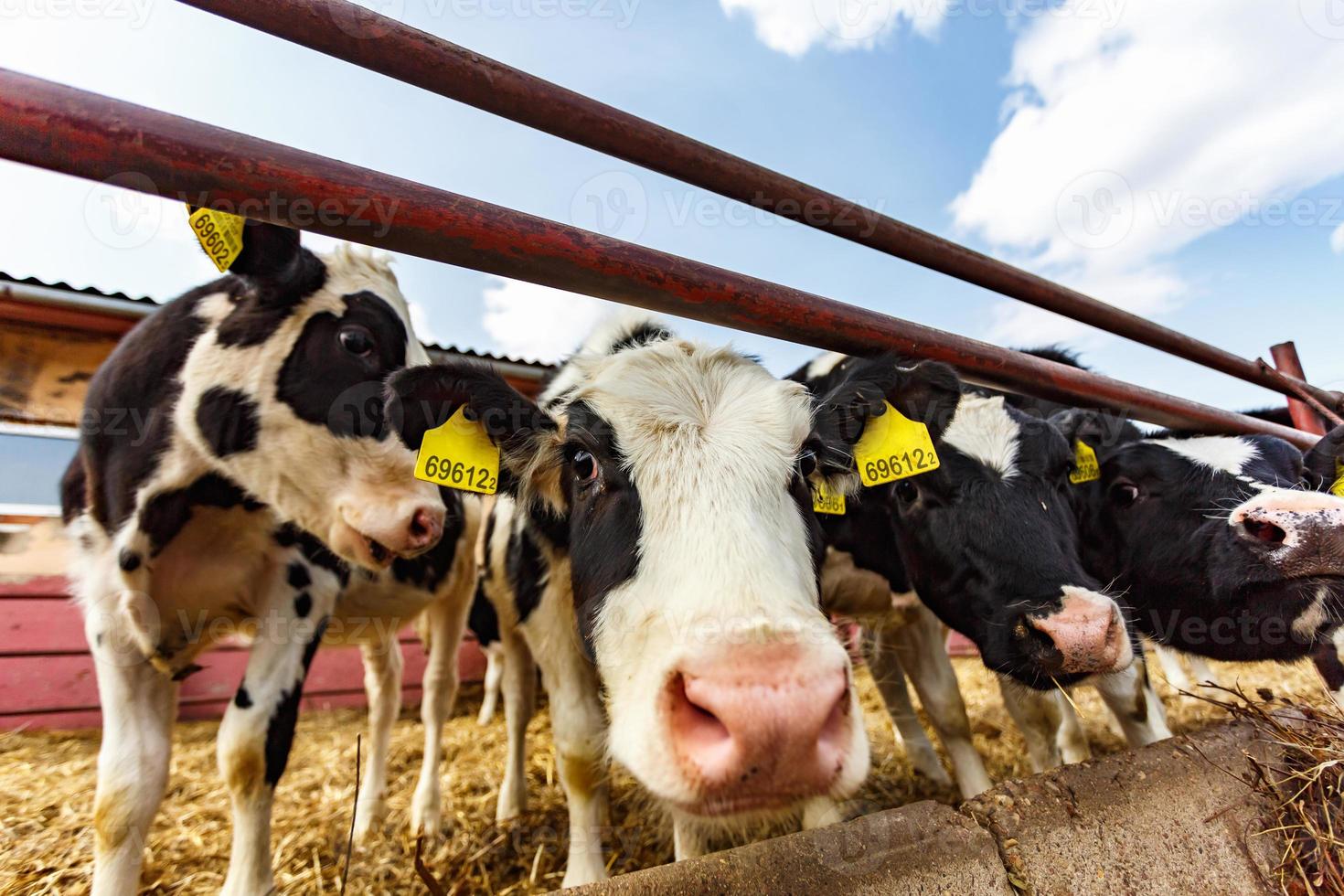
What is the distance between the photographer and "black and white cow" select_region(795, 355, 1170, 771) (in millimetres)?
2207

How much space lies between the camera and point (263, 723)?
2445 millimetres

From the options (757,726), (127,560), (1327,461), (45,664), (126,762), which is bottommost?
(45,664)

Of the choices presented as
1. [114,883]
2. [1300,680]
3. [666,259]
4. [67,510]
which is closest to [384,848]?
[114,883]

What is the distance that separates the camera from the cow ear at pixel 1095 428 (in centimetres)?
336

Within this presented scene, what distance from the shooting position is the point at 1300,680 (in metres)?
6.10

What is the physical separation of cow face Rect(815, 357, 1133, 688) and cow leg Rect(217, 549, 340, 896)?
222 cm

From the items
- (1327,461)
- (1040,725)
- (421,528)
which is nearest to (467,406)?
(421,528)

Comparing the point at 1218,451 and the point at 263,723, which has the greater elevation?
the point at 1218,451

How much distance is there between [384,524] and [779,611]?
1698mm

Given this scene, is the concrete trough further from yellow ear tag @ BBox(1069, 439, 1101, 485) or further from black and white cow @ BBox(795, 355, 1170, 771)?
yellow ear tag @ BBox(1069, 439, 1101, 485)

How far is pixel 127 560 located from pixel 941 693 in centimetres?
389

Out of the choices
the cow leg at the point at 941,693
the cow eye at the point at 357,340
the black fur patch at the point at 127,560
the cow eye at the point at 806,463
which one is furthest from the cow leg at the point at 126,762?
the cow leg at the point at 941,693

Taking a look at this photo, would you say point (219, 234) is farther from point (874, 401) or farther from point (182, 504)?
point (874, 401)

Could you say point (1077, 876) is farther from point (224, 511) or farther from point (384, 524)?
point (224, 511)
